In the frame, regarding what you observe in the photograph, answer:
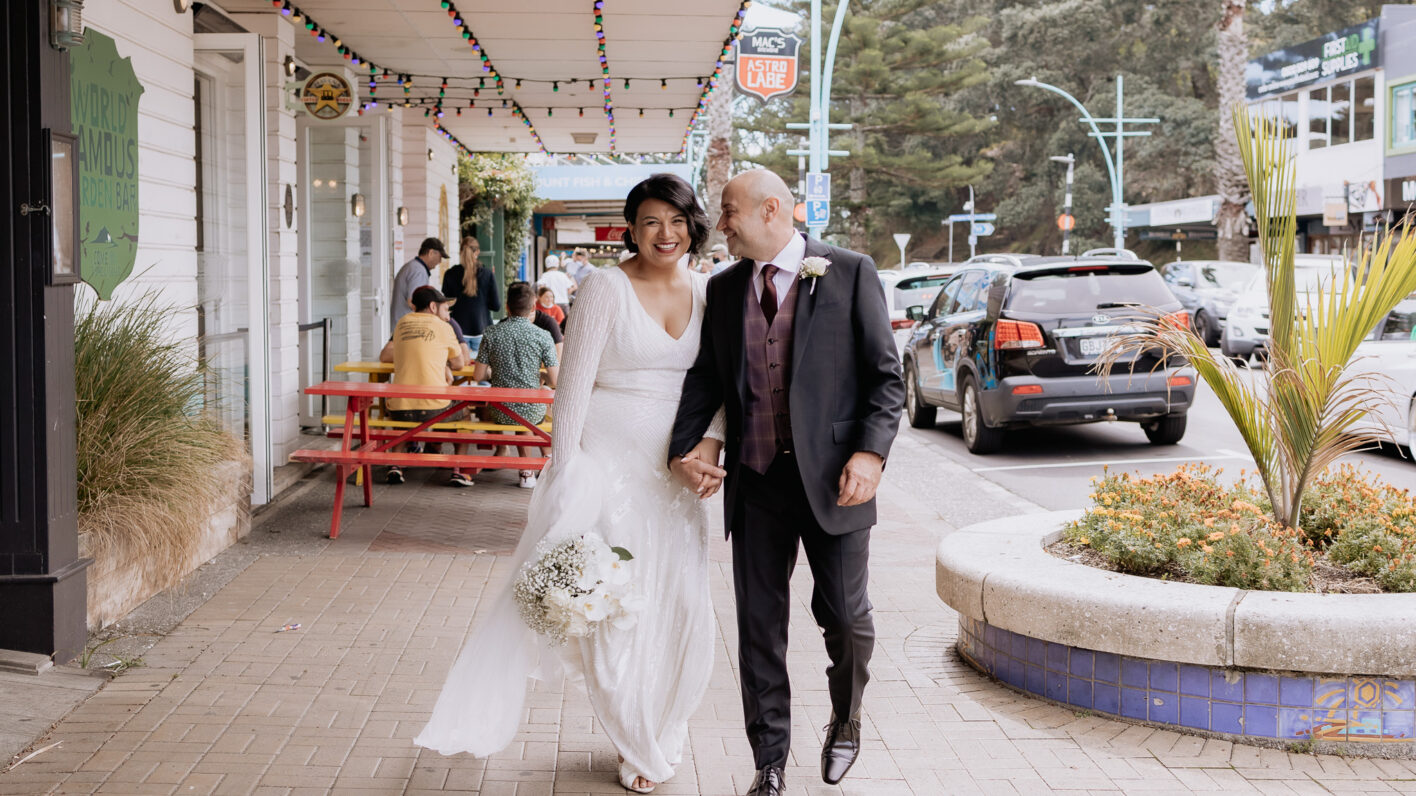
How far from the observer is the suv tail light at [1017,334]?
11.6 metres

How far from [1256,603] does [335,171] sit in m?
10.3

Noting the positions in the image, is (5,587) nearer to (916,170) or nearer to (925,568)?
(925,568)

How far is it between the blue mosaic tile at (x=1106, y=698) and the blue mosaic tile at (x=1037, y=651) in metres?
0.24

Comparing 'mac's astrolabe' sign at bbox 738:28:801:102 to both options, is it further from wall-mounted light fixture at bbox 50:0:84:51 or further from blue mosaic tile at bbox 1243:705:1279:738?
blue mosaic tile at bbox 1243:705:1279:738

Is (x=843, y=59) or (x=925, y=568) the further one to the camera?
(x=843, y=59)

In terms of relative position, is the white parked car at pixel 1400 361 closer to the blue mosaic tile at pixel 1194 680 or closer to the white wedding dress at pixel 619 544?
the blue mosaic tile at pixel 1194 680

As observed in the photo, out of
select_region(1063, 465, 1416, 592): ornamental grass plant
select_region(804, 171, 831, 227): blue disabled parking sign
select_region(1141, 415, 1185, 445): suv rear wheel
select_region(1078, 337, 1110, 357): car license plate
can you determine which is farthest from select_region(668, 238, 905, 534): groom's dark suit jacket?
select_region(804, 171, 831, 227): blue disabled parking sign

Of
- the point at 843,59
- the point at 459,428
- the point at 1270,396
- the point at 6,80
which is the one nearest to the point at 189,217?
the point at 459,428

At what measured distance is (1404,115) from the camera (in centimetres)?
3288

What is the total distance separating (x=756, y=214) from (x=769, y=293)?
0.23m

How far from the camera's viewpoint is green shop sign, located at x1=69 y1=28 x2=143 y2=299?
6703 mm

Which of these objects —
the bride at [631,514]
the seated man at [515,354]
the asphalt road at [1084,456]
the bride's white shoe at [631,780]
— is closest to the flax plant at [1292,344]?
the bride at [631,514]

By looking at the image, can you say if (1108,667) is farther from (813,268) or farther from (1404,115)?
(1404,115)

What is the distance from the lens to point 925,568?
7602 millimetres
